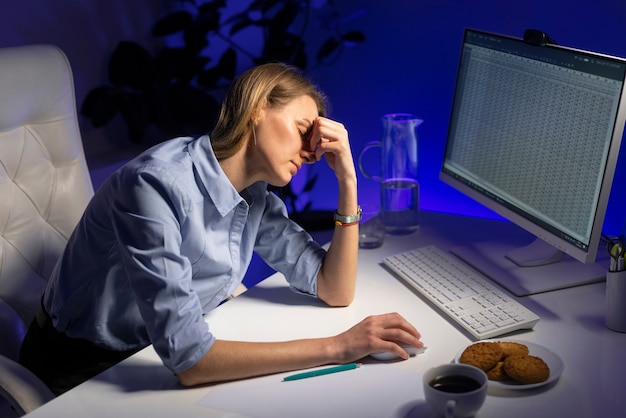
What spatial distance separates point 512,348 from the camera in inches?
49.9

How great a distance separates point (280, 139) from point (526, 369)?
1.95ft

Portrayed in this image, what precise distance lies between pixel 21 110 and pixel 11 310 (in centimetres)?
43

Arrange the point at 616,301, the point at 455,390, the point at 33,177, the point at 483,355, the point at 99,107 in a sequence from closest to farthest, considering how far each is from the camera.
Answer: the point at 455,390 → the point at 483,355 → the point at 616,301 → the point at 33,177 → the point at 99,107

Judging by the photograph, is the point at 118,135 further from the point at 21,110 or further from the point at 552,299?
the point at 552,299

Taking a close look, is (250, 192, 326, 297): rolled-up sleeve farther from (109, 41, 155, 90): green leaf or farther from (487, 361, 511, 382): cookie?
(109, 41, 155, 90): green leaf

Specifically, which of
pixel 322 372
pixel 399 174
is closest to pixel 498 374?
A: pixel 322 372

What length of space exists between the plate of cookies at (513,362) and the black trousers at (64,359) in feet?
2.31

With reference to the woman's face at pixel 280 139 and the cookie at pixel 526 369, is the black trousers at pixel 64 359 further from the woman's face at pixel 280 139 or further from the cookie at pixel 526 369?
the cookie at pixel 526 369

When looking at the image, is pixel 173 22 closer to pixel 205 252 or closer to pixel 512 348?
pixel 205 252

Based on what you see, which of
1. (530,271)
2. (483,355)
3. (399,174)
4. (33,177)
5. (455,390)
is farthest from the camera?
(399,174)

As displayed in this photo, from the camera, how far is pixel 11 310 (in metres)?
1.67

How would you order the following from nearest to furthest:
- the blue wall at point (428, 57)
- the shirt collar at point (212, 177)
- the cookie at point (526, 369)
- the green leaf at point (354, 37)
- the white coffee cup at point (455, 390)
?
the white coffee cup at point (455, 390) < the cookie at point (526, 369) < the shirt collar at point (212, 177) < the blue wall at point (428, 57) < the green leaf at point (354, 37)

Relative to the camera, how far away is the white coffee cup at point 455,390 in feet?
3.56

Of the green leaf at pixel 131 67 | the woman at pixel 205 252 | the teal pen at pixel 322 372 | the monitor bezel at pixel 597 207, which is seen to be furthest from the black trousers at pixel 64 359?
the green leaf at pixel 131 67
